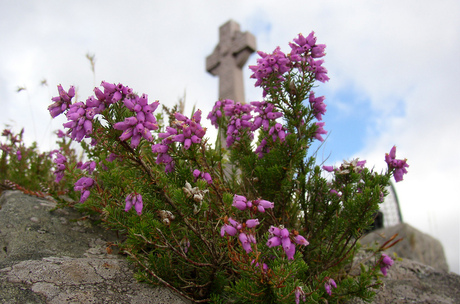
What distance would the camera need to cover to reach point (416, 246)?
25.8 feet

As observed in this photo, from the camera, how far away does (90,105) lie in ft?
6.85

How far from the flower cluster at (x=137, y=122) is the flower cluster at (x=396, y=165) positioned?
6.48 feet

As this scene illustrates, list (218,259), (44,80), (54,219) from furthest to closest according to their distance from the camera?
(44,80) < (54,219) < (218,259)

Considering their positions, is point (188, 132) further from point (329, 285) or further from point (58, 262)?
point (329, 285)

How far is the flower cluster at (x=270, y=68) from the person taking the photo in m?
2.96

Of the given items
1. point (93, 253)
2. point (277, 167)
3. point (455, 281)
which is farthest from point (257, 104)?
point (455, 281)

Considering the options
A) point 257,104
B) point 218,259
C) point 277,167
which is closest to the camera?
point 218,259

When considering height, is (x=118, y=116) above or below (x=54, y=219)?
above

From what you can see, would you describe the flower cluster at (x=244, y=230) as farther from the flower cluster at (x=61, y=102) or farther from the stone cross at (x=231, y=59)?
the stone cross at (x=231, y=59)

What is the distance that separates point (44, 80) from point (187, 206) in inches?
215

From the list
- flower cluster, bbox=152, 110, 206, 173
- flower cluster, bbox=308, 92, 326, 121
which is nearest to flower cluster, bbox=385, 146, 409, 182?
flower cluster, bbox=308, 92, 326, 121

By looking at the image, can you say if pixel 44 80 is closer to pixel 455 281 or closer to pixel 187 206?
pixel 187 206

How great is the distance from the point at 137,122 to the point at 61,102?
1.85ft

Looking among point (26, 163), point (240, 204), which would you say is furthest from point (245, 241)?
point (26, 163)
